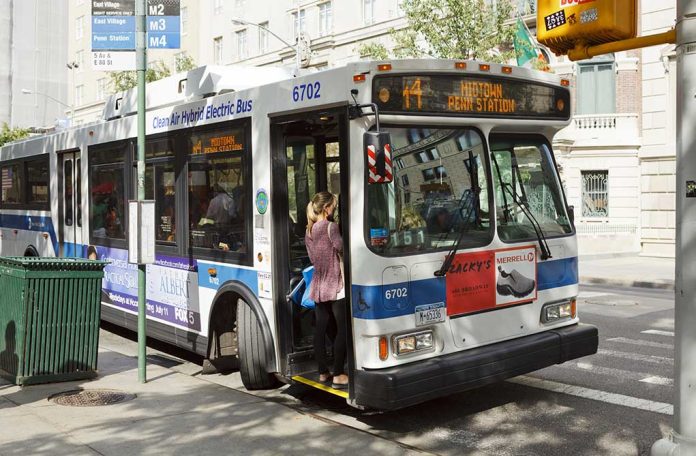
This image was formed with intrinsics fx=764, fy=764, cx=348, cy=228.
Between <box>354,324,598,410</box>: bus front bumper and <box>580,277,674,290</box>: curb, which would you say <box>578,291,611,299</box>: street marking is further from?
<box>354,324,598,410</box>: bus front bumper

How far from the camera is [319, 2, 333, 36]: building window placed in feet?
130

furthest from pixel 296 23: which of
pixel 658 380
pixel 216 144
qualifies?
pixel 658 380

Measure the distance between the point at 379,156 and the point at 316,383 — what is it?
2.17m

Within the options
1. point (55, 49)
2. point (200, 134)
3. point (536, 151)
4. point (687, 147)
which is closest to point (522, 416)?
point (536, 151)

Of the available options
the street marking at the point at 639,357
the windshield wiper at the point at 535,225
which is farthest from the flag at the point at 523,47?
the windshield wiper at the point at 535,225

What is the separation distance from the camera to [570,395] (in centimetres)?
709

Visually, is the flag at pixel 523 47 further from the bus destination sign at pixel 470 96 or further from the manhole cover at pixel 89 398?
the manhole cover at pixel 89 398

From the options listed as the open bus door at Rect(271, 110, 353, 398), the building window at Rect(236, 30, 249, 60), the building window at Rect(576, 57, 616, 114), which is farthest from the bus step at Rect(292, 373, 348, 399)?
the building window at Rect(236, 30, 249, 60)

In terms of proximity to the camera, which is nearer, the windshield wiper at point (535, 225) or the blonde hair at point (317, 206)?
the blonde hair at point (317, 206)

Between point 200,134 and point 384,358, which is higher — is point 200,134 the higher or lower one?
the higher one

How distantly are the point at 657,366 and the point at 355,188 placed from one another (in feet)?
14.9

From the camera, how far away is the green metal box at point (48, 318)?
280 inches

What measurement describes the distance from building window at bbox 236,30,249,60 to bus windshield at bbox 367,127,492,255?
1594 inches

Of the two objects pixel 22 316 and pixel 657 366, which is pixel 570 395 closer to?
pixel 657 366
